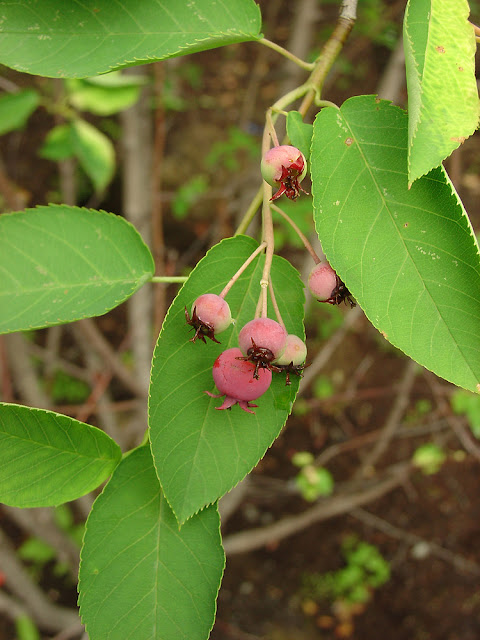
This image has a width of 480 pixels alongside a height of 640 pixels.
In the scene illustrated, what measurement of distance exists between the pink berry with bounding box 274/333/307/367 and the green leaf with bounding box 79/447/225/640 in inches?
9.7

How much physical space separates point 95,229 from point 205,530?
1.61 feet

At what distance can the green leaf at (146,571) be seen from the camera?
2.52 feet

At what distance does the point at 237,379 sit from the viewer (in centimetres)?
69

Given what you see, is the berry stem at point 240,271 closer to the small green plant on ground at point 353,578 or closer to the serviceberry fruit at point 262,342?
the serviceberry fruit at point 262,342

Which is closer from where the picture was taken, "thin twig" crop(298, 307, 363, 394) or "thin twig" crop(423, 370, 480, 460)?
"thin twig" crop(298, 307, 363, 394)

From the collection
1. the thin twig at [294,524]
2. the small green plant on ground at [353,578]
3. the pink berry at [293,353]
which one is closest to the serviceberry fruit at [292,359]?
the pink berry at [293,353]

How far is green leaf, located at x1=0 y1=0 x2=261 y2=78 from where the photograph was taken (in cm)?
73

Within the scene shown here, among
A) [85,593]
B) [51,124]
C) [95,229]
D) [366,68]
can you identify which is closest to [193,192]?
[51,124]

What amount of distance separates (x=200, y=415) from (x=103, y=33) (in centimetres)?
55

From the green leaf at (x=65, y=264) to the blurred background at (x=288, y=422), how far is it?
1706 mm

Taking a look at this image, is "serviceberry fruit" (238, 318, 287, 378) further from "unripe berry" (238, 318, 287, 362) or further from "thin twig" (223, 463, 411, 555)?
"thin twig" (223, 463, 411, 555)

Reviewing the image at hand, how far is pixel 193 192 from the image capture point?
146 inches

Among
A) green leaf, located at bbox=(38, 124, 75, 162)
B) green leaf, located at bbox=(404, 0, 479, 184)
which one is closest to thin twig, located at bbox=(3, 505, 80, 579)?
green leaf, located at bbox=(38, 124, 75, 162)

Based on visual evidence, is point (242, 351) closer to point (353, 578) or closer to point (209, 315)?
point (209, 315)
